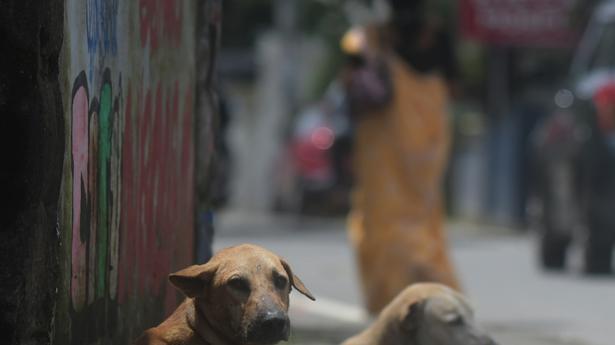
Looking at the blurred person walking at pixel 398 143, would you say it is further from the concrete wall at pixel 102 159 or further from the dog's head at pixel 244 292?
the dog's head at pixel 244 292

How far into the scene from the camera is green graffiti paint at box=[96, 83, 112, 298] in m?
5.48

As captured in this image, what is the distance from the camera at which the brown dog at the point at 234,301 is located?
15.9 ft

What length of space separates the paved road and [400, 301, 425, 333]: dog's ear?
3.56m

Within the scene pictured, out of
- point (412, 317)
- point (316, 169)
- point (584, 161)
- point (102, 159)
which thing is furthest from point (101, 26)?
point (316, 169)

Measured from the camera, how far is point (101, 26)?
5.50 m

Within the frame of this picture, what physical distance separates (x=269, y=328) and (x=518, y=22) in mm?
20885

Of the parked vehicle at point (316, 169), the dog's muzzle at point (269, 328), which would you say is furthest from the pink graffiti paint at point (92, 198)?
the parked vehicle at point (316, 169)

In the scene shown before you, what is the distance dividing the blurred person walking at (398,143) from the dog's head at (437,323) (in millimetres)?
4868

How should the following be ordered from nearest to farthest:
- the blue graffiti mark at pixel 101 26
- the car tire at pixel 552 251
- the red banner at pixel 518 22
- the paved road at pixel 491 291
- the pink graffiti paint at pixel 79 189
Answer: the pink graffiti paint at pixel 79 189, the blue graffiti mark at pixel 101 26, the paved road at pixel 491 291, the car tire at pixel 552 251, the red banner at pixel 518 22

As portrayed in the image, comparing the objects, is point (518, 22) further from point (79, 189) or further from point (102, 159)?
point (79, 189)

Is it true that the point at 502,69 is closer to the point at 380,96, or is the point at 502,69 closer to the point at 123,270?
the point at 380,96

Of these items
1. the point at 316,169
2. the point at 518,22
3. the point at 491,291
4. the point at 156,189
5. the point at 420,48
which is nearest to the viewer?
the point at 156,189

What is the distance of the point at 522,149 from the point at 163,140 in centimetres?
1930

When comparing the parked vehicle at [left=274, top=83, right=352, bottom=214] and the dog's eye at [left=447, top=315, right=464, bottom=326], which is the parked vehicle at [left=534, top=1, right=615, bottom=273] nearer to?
the parked vehicle at [left=274, top=83, right=352, bottom=214]
